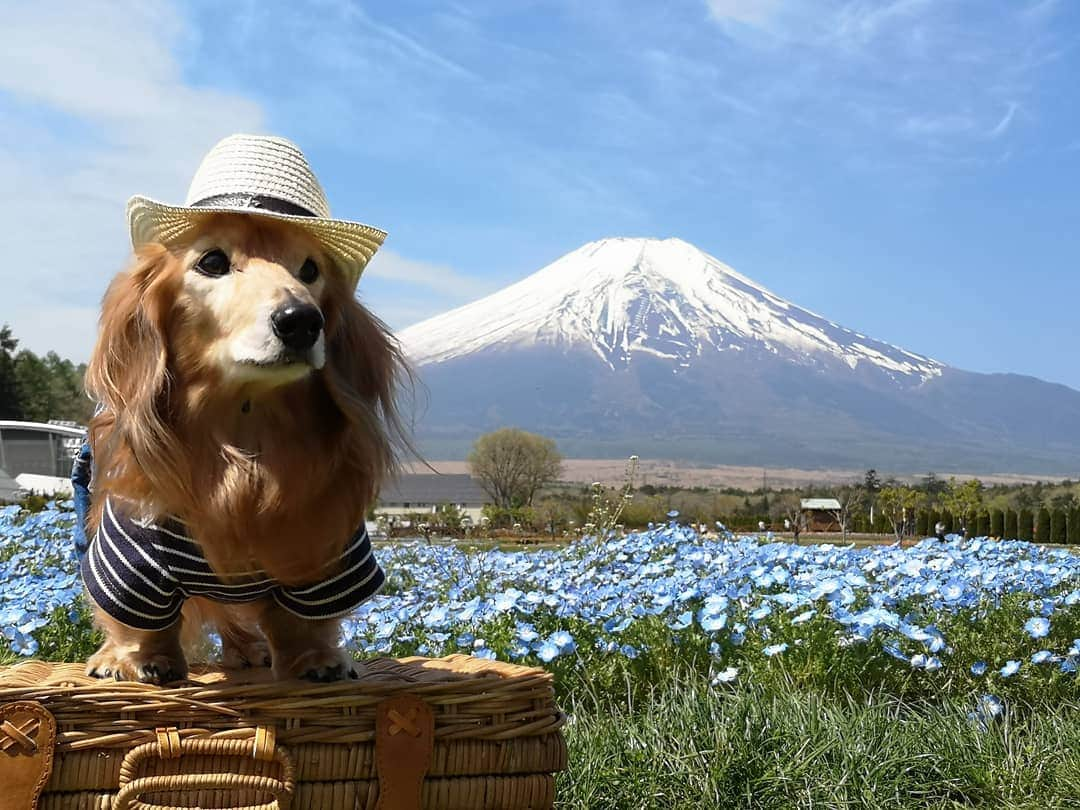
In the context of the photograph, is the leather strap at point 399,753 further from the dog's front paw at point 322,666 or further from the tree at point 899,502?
the tree at point 899,502

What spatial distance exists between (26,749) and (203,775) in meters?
0.37

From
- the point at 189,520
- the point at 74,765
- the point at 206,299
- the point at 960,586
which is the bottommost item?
the point at 74,765

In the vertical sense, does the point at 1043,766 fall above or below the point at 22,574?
below

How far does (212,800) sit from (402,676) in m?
0.53

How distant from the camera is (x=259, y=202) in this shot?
236 cm

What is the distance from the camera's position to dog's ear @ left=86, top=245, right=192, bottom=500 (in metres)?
2.27

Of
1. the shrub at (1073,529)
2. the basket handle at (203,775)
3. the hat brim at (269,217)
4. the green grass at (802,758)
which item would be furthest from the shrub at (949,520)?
the basket handle at (203,775)

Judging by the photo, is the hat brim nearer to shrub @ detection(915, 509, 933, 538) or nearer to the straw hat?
the straw hat

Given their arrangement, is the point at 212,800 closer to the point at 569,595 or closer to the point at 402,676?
the point at 402,676

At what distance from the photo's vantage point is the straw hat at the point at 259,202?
2.33 meters

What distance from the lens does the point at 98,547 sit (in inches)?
99.0

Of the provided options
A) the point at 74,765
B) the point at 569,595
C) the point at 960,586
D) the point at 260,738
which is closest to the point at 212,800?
the point at 260,738

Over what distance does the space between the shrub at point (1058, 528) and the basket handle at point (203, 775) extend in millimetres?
28657

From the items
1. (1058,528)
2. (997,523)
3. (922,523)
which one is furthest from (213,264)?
(922,523)
